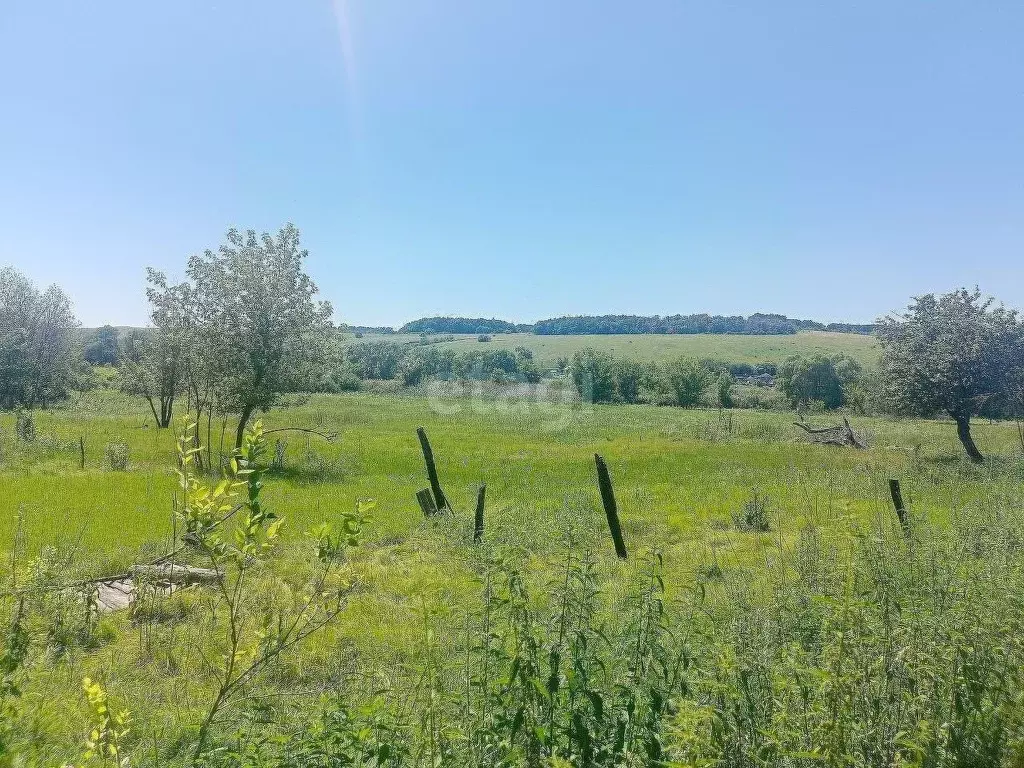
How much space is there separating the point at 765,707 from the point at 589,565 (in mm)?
1431

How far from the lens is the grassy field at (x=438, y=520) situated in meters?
5.83

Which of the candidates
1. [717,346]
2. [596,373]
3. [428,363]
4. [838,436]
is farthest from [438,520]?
[717,346]

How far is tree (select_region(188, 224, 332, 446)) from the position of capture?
23484 millimetres

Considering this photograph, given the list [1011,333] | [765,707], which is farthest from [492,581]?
[1011,333]

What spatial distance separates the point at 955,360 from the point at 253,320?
30.8 meters

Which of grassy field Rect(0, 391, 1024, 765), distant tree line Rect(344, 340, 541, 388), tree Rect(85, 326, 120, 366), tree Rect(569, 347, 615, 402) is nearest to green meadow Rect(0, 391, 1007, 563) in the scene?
grassy field Rect(0, 391, 1024, 765)

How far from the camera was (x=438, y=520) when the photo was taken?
41.6 ft

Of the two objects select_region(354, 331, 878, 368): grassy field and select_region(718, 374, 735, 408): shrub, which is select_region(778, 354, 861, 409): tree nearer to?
select_region(718, 374, 735, 408): shrub

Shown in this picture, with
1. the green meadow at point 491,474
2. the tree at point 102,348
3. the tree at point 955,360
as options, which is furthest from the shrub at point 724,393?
the tree at point 102,348

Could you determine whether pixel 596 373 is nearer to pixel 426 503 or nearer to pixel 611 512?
pixel 426 503

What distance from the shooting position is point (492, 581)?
13.6 feet

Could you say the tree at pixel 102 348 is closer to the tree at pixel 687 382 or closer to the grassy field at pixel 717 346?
the grassy field at pixel 717 346

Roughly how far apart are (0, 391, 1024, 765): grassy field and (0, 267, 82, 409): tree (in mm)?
7647

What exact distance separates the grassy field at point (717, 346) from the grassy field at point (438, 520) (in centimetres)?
10230
